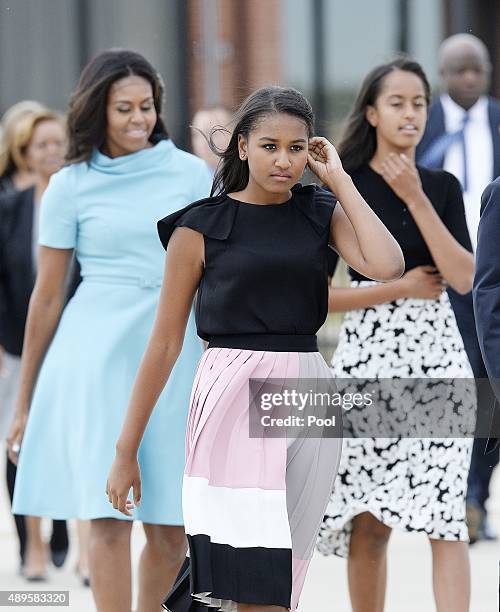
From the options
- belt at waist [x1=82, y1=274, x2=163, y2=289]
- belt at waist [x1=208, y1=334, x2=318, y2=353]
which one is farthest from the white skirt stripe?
belt at waist [x1=82, y1=274, x2=163, y2=289]

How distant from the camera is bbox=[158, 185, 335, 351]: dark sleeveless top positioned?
3750mm

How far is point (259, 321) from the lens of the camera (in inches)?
148

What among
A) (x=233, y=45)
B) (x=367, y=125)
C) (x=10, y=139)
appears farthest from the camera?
(x=233, y=45)

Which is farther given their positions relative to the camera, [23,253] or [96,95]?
[23,253]

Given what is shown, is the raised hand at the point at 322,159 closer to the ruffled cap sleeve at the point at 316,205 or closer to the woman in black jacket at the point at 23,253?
the ruffled cap sleeve at the point at 316,205

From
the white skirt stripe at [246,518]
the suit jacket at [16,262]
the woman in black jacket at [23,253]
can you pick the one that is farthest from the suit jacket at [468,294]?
the white skirt stripe at [246,518]

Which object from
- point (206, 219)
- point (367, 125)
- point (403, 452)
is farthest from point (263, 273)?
point (367, 125)

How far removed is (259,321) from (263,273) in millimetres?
123

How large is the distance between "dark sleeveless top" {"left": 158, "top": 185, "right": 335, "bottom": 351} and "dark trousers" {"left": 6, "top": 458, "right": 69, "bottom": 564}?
290 centimetres

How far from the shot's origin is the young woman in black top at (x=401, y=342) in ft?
15.4

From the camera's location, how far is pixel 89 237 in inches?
189

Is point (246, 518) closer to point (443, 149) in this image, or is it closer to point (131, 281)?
point (131, 281)

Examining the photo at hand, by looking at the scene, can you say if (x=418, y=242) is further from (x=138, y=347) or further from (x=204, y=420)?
(x=204, y=420)

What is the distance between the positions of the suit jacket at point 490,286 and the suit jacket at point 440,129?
9.50 ft
